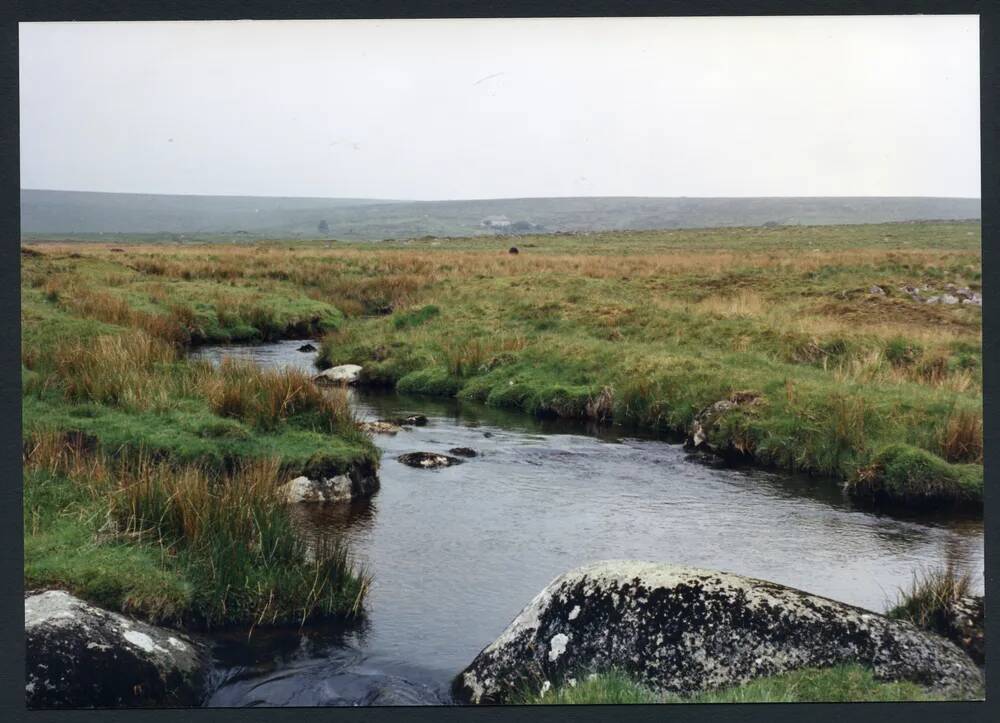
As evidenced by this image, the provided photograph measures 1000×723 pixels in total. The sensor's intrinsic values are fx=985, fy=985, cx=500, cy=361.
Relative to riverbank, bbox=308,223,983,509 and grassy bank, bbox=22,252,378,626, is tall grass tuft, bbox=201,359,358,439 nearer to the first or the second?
grassy bank, bbox=22,252,378,626

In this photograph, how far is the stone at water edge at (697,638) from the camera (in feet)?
25.0

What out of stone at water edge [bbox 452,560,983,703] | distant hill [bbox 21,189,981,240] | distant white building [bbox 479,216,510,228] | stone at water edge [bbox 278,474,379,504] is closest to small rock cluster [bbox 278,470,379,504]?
stone at water edge [bbox 278,474,379,504]

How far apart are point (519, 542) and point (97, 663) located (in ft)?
17.4

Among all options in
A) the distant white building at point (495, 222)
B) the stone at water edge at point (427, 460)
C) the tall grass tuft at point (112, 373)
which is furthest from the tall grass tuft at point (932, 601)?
the distant white building at point (495, 222)

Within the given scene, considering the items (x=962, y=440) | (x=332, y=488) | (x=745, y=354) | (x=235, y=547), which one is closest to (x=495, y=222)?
(x=745, y=354)

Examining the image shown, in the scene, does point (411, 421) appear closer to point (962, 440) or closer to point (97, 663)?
point (962, 440)

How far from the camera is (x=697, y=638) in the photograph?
773cm

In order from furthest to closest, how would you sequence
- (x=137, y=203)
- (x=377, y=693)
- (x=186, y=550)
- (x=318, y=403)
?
(x=137, y=203) → (x=318, y=403) → (x=186, y=550) → (x=377, y=693)

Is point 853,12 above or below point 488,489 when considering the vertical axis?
above

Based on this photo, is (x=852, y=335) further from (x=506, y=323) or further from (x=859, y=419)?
(x=506, y=323)

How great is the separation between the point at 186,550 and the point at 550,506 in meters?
5.20

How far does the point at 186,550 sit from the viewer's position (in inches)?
385

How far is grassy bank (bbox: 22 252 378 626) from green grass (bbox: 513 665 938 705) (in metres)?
2.94

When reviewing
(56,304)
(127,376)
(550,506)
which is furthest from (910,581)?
(56,304)
